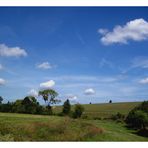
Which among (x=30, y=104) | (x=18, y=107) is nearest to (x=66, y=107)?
(x=30, y=104)

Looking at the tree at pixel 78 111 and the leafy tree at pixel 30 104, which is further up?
the leafy tree at pixel 30 104

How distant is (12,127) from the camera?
1912cm

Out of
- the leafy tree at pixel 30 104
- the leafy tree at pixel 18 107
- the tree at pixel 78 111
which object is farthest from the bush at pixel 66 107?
the leafy tree at pixel 18 107

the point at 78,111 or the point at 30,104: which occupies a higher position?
the point at 30,104

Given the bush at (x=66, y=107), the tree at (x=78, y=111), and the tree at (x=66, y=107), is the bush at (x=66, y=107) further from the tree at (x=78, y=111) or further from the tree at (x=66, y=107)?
the tree at (x=78, y=111)

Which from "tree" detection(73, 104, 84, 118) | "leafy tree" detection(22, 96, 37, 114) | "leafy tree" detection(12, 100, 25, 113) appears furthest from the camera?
"leafy tree" detection(12, 100, 25, 113)

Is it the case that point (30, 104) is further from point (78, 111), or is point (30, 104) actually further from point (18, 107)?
point (78, 111)

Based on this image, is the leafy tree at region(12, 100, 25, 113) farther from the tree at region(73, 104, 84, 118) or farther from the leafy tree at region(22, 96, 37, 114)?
the tree at region(73, 104, 84, 118)

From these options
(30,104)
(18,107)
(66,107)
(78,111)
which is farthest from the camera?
(30,104)

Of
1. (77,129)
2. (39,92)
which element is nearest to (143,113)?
(77,129)

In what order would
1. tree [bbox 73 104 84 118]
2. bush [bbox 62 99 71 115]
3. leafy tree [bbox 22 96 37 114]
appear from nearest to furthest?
tree [bbox 73 104 84 118]
bush [bbox 62 99 71 115]
leafy tree [bbox 22 96 37 114]

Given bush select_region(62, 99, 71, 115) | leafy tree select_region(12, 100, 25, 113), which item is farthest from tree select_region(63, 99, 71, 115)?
leafy tree select_region(12, 100, 25, 113)

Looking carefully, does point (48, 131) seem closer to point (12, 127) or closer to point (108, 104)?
point (12, 127)
